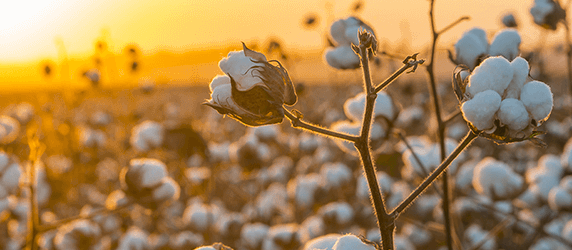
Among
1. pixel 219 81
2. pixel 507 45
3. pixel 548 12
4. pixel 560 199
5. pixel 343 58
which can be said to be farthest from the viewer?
pixel 560 199

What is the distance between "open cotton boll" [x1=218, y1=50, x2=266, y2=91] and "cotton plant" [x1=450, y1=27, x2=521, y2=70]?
696mm

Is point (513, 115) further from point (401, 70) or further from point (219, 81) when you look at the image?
point (219, 81)

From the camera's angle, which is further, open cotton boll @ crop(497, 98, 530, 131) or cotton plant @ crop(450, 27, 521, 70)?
cotton plant @ crop(450, 27, 521, 70)

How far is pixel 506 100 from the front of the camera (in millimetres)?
652

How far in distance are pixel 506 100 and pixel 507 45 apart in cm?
53

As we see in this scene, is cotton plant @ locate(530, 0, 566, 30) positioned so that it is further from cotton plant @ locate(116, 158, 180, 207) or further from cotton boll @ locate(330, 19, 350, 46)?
cotton plant @ locate(116, 158, 180, 207)

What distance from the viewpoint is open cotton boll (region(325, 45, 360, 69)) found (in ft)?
4.26

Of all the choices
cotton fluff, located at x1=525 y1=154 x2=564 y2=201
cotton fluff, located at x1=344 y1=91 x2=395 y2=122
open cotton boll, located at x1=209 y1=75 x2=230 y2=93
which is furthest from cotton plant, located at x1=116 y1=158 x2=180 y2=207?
cotton fluff, located at x1=525 y1=154 x2=564 y2=201

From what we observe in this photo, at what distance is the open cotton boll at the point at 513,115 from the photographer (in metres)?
0.63

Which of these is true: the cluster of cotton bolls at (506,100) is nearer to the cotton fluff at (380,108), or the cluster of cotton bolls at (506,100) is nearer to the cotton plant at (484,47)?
the cotton plant at (484,47)

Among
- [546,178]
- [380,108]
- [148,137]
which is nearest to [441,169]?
[380,108]

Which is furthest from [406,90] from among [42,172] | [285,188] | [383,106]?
[42,172]

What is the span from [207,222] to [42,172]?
73.5 inches

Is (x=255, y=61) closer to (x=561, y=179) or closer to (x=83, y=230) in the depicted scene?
(x=561, y=179)
